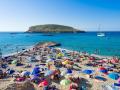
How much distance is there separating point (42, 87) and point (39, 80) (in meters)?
1.80

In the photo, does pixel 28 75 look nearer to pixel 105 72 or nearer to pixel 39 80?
pixel 39 80

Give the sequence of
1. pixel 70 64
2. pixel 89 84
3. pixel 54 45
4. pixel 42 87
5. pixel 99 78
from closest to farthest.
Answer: pixel 42 87
pixel 89 84
pixel 99 78
pixel 70 64
pixel 54 45

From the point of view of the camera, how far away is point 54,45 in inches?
2297

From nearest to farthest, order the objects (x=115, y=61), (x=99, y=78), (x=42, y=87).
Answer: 1. (x=42, y=87)
2. (x=99, y=78)
3. (x=115, y=61)

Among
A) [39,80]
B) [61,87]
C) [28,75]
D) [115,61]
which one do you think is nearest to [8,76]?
[28,75]

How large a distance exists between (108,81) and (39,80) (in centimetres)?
834

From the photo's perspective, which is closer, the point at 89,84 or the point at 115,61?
the point at 89,84

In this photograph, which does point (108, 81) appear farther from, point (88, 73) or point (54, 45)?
point (54, 45)

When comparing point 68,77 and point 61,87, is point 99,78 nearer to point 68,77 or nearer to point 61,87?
point 68,77

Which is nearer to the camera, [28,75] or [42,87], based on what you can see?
[42,87]

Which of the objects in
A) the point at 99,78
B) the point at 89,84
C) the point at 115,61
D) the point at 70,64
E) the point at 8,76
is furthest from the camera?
the point at 115,61

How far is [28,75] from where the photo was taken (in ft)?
64.1

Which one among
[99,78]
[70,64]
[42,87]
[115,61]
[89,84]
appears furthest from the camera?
[115,61]

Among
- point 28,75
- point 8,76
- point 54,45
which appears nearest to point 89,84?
point 28,75
